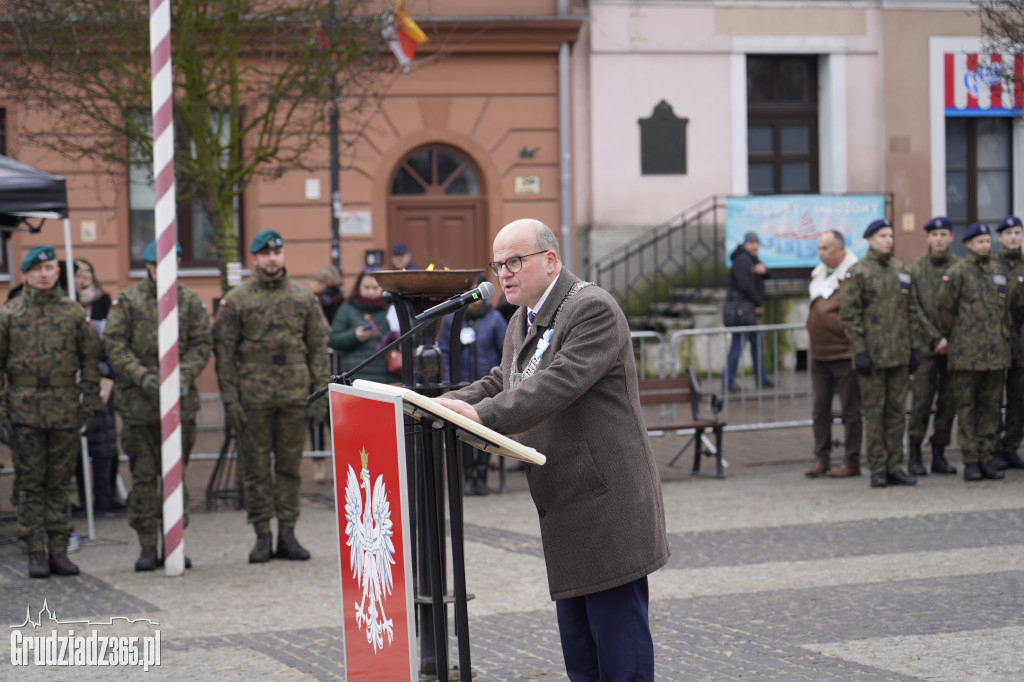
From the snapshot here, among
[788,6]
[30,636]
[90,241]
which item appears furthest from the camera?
[788,6]

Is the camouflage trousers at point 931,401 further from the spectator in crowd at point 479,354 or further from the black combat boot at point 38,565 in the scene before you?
the black combat boot at point 38,565

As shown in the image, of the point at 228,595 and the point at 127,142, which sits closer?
the point at 228,595

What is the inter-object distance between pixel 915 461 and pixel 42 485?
24.0 ft

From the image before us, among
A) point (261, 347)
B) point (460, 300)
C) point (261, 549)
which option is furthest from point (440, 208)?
point (460, 300)

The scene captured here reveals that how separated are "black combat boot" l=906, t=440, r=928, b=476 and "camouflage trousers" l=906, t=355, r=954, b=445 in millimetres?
57

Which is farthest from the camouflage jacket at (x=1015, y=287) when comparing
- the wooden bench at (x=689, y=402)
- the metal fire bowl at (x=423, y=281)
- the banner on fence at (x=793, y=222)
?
the banner on fence at (x=793, y=222)

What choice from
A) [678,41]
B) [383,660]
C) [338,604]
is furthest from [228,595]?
[678,41]

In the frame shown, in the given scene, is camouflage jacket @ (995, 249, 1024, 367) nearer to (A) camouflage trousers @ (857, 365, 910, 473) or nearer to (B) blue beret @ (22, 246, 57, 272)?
(A) camouflage trousers @ (857, 365, 910, 473)

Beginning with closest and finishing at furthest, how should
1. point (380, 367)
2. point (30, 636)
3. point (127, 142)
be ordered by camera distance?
point (30, 636), point (380, 367), point (127, 142)

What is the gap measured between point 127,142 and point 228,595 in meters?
7.64

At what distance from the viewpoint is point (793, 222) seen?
19.5m

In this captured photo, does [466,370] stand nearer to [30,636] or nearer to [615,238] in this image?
[30,636]

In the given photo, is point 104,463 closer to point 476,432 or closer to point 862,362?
point 862,362

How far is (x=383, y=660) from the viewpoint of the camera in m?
4.35
